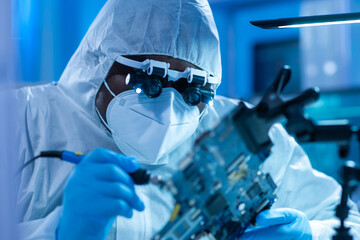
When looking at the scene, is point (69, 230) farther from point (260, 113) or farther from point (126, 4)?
point (126, 4)

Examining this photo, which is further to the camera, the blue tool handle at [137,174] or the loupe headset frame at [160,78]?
the loupe headset frame at [160,78]

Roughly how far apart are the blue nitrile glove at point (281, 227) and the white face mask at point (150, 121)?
15.0 inches

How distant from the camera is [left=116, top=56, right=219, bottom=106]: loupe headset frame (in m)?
1.11

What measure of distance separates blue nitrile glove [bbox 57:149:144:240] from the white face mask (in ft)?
0.91

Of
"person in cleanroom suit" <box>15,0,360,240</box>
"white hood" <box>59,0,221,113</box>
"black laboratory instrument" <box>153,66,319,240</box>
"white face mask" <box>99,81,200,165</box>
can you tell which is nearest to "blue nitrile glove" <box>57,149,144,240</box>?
"person in cleanroom suit" <box>15,0,360,240</box>

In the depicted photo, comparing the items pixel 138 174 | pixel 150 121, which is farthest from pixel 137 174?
pixel 150 121

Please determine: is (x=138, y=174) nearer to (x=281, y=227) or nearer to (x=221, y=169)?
(x=221, y=169)

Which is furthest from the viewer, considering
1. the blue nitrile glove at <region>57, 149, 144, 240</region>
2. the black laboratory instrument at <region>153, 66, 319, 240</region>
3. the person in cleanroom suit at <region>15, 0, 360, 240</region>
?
the person in cleanroom suit at <region>15, 0, 360, 240</region>

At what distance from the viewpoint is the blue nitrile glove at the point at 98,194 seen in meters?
0.86

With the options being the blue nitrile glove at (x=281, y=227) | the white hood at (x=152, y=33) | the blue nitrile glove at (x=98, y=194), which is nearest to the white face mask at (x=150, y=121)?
the white hood at (x=152, y=33)

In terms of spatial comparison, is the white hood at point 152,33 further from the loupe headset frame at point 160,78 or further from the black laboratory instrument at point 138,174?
the black laboratory instrument at point 138,174

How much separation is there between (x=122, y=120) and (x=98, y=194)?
0.38 metres

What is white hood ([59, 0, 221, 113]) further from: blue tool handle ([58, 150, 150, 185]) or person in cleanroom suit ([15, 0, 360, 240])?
blue tool handle ([58, 150, 150, 185])

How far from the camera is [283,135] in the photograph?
1644 millimetres
